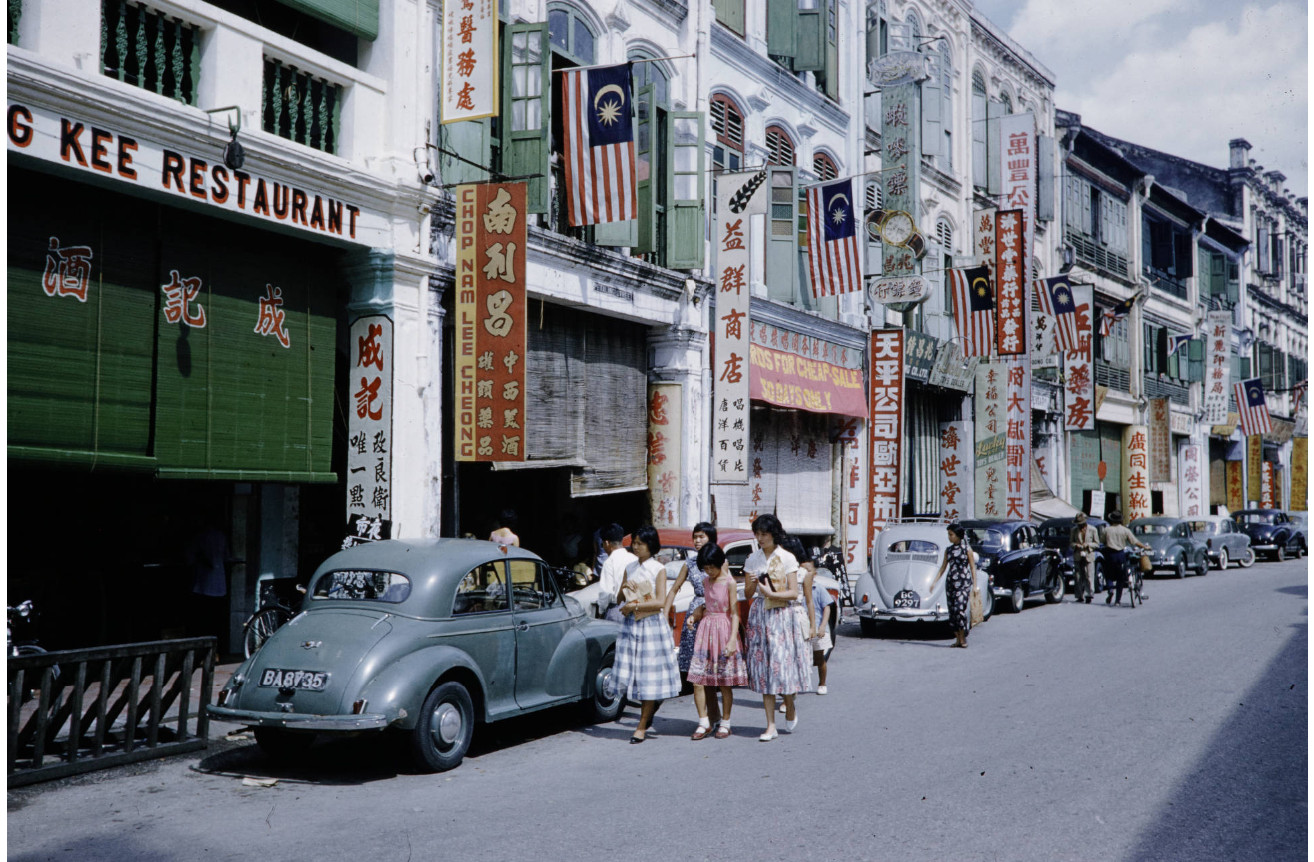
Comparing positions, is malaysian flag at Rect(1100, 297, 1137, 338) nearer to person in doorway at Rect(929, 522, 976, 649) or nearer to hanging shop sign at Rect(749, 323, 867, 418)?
hanging shop sign at Rect(749, 323, 867, 418)

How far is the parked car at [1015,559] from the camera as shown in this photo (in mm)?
18406

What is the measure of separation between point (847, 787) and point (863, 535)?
16.8 m

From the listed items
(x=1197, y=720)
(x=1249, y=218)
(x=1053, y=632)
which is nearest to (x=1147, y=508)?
(x=1249, y=218)

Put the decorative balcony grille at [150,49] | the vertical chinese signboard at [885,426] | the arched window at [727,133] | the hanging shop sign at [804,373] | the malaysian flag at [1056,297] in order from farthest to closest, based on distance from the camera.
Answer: the malaysian flag at [1056,297] < the vertical chinese signboard at [885,426] < the hanging shop sign at [804,373] < the arched window at [727,133] < the decorative balcony grille at [150,49]

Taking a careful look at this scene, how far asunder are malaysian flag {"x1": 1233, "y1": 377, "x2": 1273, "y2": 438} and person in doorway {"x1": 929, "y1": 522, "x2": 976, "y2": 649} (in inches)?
1241

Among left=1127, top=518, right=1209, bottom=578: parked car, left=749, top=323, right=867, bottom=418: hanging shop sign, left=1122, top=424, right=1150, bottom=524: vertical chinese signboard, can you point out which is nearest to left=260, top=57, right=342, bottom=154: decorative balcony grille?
left=749, top=323, right=867, bottom=418: hanging shop sign

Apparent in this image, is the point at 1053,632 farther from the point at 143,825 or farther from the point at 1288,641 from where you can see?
the point at 143,825

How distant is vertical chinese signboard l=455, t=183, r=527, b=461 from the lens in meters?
12.7

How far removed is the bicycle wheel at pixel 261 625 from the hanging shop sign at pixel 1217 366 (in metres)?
40.0

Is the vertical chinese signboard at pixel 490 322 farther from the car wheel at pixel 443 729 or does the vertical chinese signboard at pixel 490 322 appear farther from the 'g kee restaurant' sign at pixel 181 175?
the car wheel at pixel 443 729

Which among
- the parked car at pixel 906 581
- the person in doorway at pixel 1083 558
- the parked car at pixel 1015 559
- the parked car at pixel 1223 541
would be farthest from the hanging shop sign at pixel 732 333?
the parked car at pixel 1223 541

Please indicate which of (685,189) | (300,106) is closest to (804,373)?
(685,189)

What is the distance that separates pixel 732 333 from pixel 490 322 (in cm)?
603

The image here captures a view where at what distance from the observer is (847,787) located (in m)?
7.12
